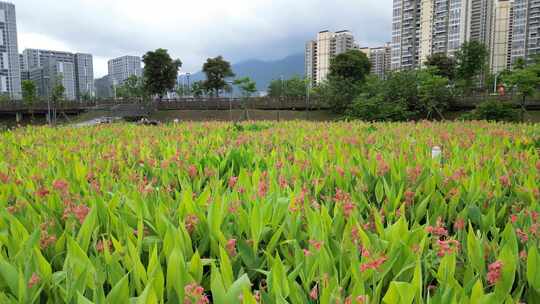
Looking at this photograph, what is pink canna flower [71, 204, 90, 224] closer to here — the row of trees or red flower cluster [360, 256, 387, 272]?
red flower cluster [360, 256, 387, 272]

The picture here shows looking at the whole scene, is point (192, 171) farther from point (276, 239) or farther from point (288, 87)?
point (288, 87)

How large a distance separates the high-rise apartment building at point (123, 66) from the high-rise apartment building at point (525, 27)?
3919 inches

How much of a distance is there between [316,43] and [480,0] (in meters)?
34.1

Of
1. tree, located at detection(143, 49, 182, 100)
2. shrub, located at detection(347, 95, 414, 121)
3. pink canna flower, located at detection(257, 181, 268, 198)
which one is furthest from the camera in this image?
tree, located at detection(143, 49, 182, 100)

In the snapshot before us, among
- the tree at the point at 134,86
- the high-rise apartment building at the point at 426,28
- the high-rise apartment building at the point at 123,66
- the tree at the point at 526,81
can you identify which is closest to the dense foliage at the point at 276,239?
the tree at the point at 526,81

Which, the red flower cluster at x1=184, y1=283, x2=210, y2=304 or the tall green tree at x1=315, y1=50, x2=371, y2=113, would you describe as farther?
the tall green tree at x1=315, y1=50, x2=371, y2=113

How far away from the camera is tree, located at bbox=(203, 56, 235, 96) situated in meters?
56.2

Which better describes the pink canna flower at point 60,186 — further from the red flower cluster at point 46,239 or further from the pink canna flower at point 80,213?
the red flower cluster at point 46,239

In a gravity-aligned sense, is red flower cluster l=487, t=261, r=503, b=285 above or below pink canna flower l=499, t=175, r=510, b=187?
below

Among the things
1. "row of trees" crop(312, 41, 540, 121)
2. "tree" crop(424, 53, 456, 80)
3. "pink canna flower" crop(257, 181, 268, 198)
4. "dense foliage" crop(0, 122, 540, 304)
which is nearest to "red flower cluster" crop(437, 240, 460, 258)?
"dense foliage" crop(0, 122, 540, 304)

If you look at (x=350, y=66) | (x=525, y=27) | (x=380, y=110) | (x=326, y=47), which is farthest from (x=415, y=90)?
(x=326, y=47)

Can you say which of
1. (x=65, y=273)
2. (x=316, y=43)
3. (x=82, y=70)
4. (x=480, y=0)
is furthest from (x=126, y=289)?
(x=82, y=70)

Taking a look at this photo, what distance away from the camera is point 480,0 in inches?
2613

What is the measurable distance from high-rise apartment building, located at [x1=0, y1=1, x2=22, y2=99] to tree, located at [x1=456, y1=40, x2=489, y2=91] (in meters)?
68.4
